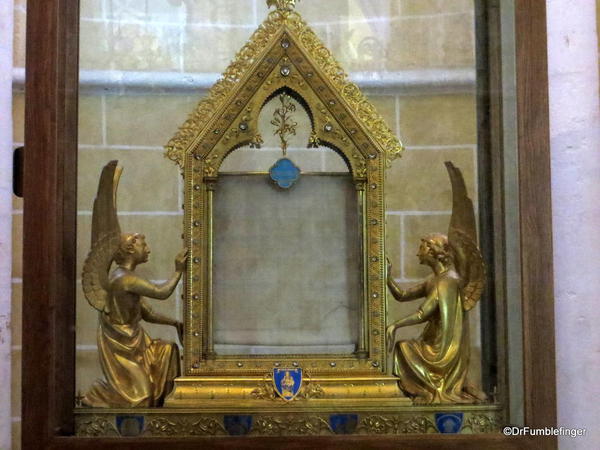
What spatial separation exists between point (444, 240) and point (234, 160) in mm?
358

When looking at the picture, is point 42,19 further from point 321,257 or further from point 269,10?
point 321,257

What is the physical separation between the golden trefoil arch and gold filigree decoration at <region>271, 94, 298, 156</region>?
17 millimetres

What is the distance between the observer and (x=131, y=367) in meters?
1.40

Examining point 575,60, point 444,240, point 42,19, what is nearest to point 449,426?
point 444,240

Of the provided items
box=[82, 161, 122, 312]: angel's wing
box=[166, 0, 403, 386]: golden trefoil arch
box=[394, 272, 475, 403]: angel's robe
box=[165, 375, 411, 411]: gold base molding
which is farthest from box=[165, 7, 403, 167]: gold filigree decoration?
box=[165, 375, 411, 411]: gold base molding

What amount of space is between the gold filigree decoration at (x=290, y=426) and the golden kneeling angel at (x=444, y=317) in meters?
0.14

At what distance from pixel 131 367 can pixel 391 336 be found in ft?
1.33

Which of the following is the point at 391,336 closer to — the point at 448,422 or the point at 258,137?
the point at 448,422

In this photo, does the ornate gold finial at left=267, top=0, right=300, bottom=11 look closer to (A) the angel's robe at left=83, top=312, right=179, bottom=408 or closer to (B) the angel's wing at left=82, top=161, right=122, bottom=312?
(B) the angel's wing at left=82, top=161, right=122, bottom=312

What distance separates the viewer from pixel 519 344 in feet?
4.50

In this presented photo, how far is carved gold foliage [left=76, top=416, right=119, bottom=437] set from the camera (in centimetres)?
135

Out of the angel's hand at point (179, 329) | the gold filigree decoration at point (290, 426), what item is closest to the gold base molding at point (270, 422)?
the gold filigree decoration at point (290, 426)

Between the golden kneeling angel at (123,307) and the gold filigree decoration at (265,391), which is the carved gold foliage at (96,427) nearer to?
the golden kneeling angel at (123,307)

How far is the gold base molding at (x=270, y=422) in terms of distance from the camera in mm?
1348
